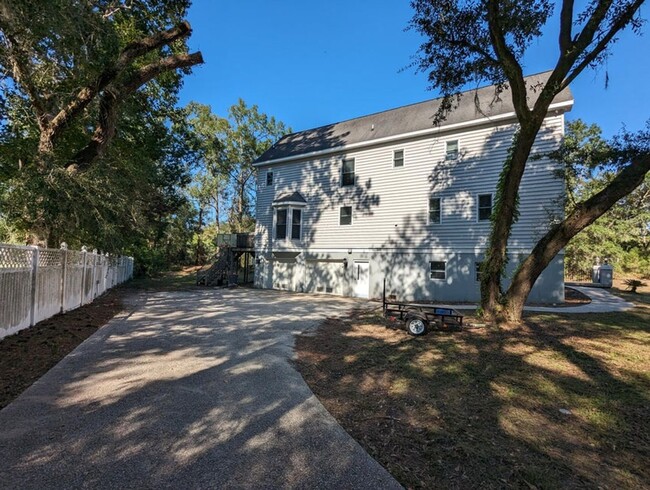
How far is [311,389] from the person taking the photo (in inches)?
180

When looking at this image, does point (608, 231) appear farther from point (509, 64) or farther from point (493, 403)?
point (493, 403)

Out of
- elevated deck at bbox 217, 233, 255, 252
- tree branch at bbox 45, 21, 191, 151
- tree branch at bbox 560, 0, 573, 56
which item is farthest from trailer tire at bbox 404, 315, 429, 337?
elevated deck at bbox 217, 233, 255, 252

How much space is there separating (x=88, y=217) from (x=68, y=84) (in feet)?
13.0

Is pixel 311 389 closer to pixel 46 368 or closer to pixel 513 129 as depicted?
pixel 46 368

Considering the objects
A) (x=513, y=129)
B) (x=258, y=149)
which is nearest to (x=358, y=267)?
(x=513, y=129)

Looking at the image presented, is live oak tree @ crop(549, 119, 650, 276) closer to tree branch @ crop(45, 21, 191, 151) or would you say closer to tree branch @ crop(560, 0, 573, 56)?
tree branch @ crop(560, 0, 573, 56)

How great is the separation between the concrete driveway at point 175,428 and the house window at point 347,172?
46.5ft

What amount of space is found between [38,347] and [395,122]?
672 inches

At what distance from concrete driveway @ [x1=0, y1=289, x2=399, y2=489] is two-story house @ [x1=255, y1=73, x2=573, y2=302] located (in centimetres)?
1175

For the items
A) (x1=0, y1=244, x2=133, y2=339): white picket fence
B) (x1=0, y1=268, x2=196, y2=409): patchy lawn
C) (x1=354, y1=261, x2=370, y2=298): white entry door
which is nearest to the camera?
(x1=0, y1=268, x2=196, y2=409): patchy lawn

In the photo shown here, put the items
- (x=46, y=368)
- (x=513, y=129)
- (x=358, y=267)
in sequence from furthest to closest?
(x=358, y=267) < (x=513, y=129) < (x=46, y=368)

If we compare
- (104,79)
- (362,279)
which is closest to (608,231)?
(362,279)

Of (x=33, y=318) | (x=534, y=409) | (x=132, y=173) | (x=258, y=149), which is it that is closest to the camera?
(x=534, y=409)

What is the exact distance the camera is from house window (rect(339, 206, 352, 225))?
18906 millimetres
